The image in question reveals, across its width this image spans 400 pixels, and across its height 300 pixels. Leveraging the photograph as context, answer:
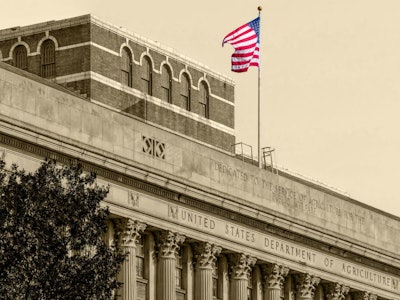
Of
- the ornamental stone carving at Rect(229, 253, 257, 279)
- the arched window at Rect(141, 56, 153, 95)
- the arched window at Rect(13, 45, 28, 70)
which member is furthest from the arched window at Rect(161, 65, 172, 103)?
the ornamental stone carving at Rect(229, 253, 257, 279)

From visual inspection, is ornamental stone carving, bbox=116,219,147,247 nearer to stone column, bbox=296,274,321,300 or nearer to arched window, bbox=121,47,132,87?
arched window, bbox=121,47,132,87

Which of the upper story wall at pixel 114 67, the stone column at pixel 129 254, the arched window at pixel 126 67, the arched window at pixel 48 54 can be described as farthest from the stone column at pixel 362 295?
the stone column at pixel 129 254

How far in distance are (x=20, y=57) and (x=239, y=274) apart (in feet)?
50.6

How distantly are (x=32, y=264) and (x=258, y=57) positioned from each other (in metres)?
35.2

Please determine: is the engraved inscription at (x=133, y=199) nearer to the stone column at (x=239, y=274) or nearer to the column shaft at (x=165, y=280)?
the column shaft at (x=165, y=280)

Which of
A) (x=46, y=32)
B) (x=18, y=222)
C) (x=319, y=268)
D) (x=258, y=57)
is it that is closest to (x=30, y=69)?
(x=46, y=32)

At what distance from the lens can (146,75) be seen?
95.1 metres

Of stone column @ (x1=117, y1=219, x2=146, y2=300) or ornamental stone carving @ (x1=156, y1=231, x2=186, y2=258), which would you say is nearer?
stone column @ (x1=117, y1=219, x2=146, y2=300)

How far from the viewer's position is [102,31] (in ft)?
305

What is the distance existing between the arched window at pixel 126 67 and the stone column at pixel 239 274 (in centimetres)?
1116

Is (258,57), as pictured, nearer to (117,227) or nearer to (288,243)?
(288,243)

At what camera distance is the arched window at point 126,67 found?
9362cm

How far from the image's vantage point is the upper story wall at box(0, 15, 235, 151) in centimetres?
9188

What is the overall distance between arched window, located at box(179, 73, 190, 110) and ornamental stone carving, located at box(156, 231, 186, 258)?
15522 mm
